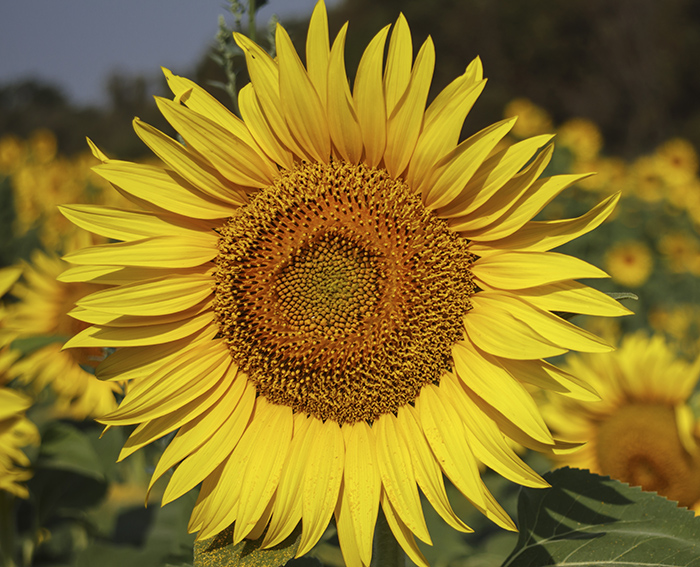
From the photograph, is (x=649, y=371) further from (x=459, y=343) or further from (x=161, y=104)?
(x=161, y=104)

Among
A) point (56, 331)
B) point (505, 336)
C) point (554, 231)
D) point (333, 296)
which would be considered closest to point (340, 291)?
point (333, 296)

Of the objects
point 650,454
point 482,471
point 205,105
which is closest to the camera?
point 205,105

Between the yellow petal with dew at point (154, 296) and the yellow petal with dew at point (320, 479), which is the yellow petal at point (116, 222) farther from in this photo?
the yellow petal with dew at point (320, 479)

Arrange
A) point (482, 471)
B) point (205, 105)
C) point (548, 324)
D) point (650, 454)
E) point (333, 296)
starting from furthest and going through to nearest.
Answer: point (482, 471), point (650, 454), point (333, 296), point (205, 105), point (548, 324)

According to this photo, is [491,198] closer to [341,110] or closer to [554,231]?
[554,231]

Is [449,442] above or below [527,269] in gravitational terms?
below

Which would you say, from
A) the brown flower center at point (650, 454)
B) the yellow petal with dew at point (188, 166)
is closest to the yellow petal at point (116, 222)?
the yellow petal with dew at point (188, 166)

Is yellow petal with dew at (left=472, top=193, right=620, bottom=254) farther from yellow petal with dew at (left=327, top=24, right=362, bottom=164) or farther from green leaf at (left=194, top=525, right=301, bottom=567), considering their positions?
green leaf at (left=194, top=525, right=301, bottom=567)

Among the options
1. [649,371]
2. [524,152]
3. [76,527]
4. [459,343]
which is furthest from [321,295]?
[76,527]

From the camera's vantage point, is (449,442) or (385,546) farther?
(385,546)
